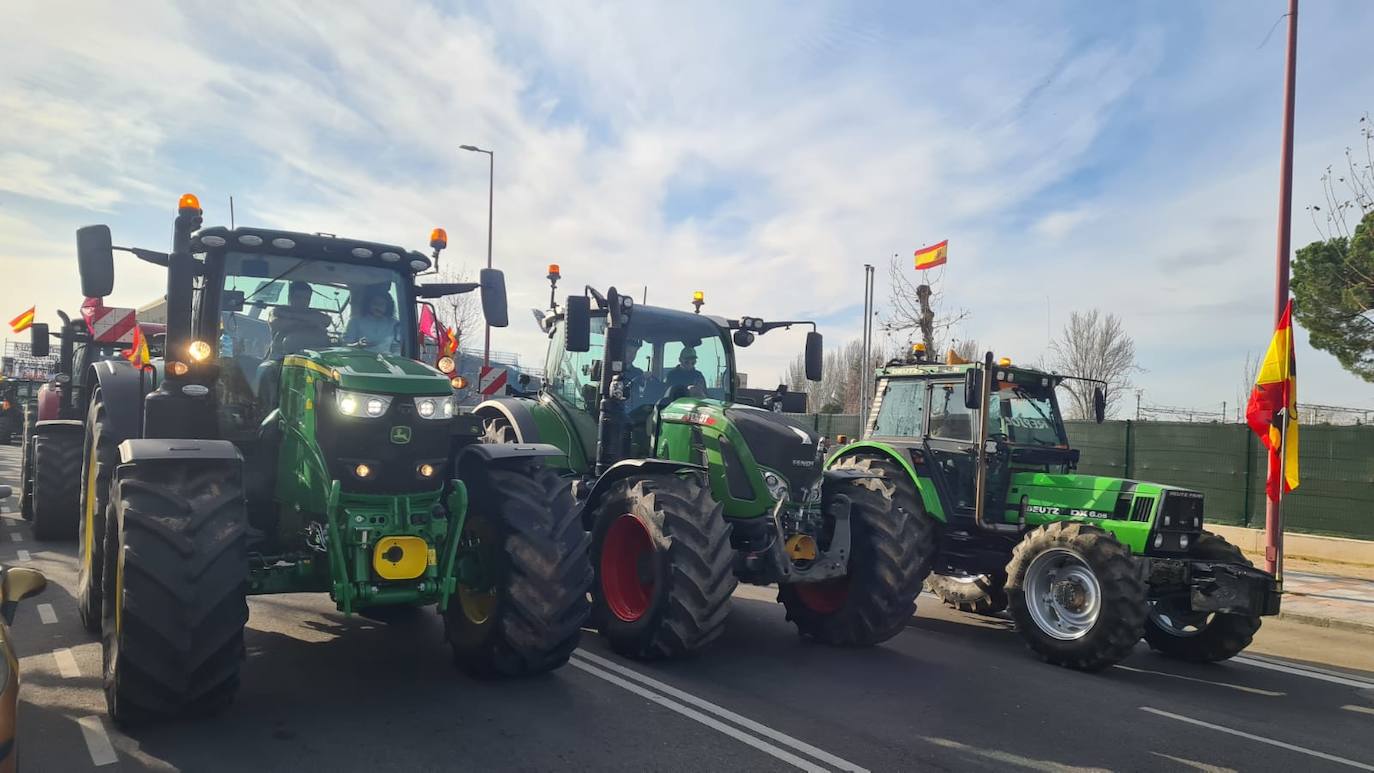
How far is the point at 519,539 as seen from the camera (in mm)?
5230

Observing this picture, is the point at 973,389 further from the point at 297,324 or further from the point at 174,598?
the point at 174,598

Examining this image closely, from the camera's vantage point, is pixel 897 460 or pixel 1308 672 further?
A: pixel 897 460

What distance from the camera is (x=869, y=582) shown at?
7016mm

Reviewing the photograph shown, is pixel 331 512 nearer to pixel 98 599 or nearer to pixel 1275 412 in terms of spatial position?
pixel 98 599

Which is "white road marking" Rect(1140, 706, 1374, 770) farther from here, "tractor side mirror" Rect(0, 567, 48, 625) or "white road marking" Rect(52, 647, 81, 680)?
"white road marking" Rect(52, 647, 81, 680)

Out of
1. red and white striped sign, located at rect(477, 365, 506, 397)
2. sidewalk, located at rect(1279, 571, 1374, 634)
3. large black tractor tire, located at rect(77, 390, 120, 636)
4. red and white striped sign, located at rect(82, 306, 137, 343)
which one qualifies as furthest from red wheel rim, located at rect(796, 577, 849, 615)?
red and white striped sign, located at rect(82, 306, 137, 343)

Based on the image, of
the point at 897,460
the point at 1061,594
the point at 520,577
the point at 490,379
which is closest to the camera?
the point at 520,577

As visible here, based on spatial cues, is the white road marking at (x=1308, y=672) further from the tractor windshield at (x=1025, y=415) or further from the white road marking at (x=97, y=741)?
the white road marking at (x=97, y=741)

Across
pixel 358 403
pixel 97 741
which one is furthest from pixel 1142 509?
pixel 97 741

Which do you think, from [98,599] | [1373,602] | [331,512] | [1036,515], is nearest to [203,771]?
[331,512]

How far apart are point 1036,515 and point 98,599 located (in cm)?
756

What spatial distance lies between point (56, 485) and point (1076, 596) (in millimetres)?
10542

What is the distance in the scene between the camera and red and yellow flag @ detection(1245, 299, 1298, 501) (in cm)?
1022

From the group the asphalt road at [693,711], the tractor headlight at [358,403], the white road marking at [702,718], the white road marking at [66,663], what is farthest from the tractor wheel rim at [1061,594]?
the white road marking at [66,663]
